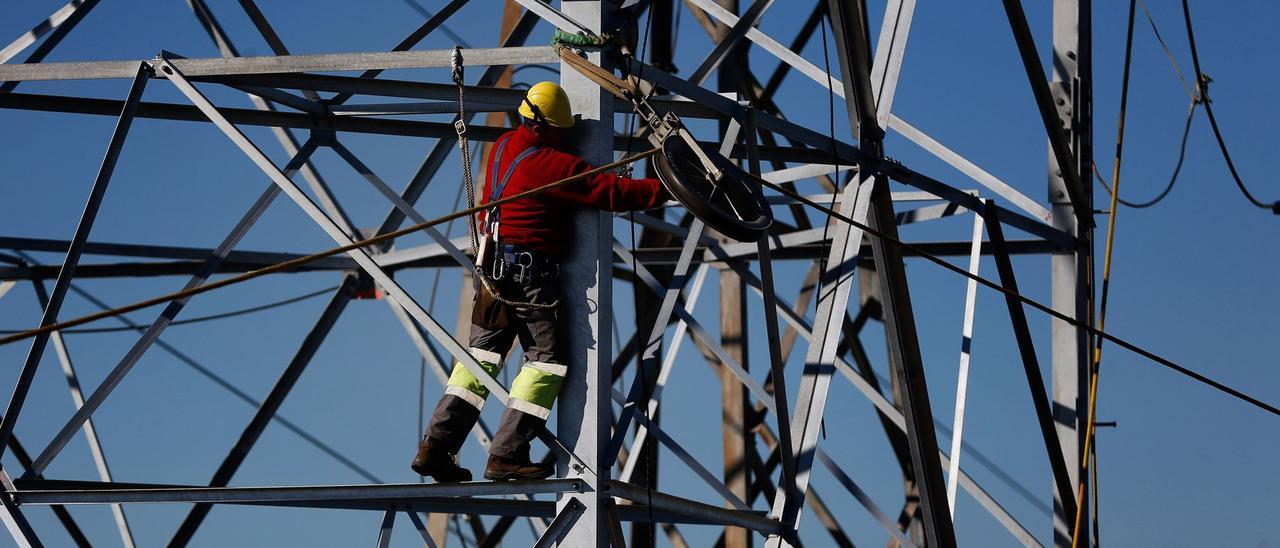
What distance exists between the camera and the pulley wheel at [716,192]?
334 inches

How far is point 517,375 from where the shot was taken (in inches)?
336

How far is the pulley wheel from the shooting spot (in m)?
8.48

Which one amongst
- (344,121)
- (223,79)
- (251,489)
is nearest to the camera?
(251,489)

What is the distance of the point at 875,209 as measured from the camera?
10.4 m

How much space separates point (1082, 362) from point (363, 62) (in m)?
5.74

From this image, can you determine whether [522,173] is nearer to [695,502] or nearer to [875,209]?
[695,502]

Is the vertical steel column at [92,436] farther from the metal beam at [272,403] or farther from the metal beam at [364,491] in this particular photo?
the metal beam at [364,491]

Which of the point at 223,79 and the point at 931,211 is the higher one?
the point at 223,79

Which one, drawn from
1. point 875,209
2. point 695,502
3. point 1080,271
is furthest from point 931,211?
point 695,502

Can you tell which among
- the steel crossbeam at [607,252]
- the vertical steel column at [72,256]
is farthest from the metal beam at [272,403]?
the vertical steel column at [72,256]

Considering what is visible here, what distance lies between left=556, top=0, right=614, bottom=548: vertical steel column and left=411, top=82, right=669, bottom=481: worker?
0.07 metres

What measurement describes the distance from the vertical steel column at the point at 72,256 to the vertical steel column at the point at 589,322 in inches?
101

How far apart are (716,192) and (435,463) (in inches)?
79.4

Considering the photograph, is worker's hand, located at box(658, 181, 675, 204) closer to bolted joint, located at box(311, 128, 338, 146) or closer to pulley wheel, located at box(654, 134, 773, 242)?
pulley wheel, located at box(654, 134, 773, 242)
